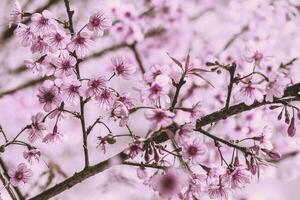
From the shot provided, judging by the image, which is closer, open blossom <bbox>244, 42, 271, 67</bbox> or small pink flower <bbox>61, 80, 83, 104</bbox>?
small pink flower <bbox>61, 80, 83, 104</bbox>

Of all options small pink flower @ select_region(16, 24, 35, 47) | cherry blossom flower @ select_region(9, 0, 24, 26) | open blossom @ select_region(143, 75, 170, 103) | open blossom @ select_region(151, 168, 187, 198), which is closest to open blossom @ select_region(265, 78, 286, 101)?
open blossom @ select_region(143, 75, 170, 103)

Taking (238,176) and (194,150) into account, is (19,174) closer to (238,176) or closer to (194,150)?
(194,150)

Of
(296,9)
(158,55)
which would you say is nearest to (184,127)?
(296,9)

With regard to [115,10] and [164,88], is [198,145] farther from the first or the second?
[115,10]

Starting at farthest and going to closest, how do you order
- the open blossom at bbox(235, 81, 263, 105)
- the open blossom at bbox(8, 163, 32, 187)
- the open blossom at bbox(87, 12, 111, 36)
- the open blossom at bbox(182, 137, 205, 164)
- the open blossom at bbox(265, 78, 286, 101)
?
the open blossom at bbox(8, 163, 32, 187) → the open blossom at bbox(87, 12, 111, 36) → the open blossom at bbox(235, 81, 263, 105) → the open blossom at bbox(265, 78, 286, 101) → the open blossom at bbox(182, 137, 205, 164)

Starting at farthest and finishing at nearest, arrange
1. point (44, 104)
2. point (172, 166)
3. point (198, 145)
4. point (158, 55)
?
point (158, 55), point (44, 104), point (198, 145), point (172, 166)

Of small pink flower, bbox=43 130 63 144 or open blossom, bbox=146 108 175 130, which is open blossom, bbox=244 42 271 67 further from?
small pink flower, bbox=43 130 63 144

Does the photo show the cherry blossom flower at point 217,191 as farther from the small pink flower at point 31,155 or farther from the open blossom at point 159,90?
the small pink flower at point 31,155
